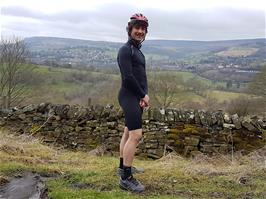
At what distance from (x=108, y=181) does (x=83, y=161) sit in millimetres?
1952

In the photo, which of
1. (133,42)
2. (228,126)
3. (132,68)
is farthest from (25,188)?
(228,126)

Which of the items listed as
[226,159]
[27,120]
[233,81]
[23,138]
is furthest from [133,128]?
[233,81]

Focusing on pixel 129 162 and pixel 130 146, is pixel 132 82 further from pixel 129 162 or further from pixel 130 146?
pixel 129 162

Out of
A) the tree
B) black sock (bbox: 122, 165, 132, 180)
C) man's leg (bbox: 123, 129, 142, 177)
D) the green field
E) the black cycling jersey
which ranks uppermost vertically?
the black cycling jersey

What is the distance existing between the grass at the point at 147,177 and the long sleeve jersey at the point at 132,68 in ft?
4.36

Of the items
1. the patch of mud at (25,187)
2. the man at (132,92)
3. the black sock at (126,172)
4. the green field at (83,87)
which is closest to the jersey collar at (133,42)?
the man at (132,92)

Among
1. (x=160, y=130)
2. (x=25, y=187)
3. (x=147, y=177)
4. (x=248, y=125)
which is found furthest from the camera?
(x=160, y=130)

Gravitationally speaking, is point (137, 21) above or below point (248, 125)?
above

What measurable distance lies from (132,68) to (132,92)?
33 centimetres

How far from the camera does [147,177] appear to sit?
6059 mm

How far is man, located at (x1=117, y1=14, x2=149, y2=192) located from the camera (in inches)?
214

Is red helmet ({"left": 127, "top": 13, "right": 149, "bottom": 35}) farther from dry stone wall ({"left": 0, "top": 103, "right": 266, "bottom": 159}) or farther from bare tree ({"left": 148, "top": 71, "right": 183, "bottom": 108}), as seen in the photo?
bare tree ({"left": 148, "top": 71, "right": 183, "bottom": 108})

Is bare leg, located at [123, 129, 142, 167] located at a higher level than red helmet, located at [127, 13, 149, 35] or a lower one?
lower

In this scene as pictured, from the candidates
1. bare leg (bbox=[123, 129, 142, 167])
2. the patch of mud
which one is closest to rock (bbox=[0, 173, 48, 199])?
the patch of mud
